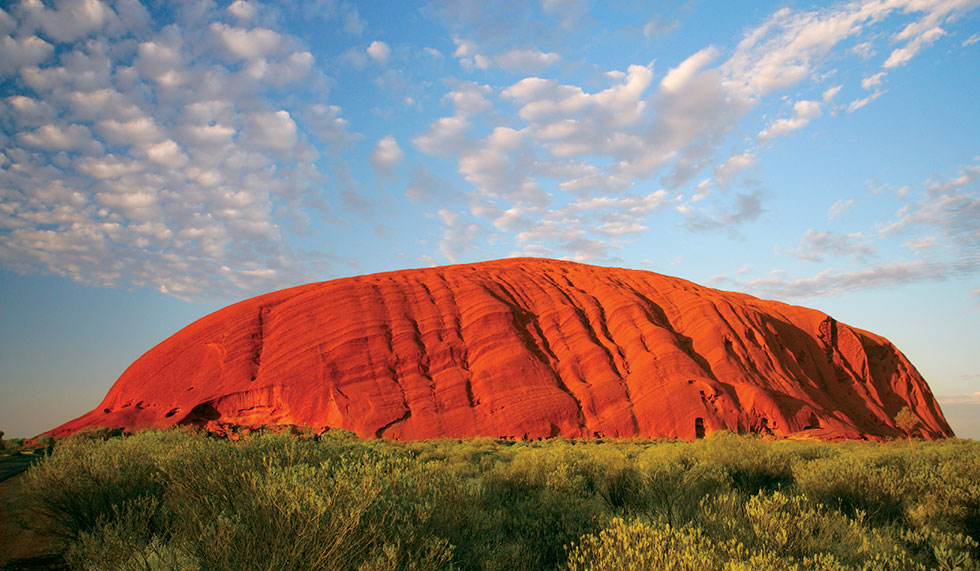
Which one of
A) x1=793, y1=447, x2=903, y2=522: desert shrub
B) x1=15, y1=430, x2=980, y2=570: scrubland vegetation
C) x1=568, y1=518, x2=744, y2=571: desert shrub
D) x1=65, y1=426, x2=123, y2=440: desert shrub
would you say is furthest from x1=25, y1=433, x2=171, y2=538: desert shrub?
x1=65, y1=426, x2=123, y2=440: desert shrub

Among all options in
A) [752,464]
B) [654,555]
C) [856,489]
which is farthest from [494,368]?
[654,555]

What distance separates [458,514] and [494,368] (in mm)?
26181

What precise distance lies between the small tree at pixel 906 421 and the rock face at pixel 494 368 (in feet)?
2.56

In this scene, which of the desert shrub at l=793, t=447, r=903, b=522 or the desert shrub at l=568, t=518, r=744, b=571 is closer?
the desert shrub at l=568, t=518, r=744, b=571

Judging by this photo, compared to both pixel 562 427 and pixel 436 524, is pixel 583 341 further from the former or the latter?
pixel 436 524

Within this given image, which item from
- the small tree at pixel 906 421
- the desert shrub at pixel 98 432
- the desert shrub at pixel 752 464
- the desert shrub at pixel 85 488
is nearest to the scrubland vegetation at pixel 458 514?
the desert shrub at pixel 85 488

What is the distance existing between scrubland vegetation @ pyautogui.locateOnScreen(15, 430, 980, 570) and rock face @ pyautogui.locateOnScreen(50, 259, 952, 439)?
19.8 meters

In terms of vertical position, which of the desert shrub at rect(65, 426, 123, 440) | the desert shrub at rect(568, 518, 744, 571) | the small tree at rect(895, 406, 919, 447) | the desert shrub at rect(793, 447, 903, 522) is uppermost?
the desert shrub at rect(65, 426, 123, 440)

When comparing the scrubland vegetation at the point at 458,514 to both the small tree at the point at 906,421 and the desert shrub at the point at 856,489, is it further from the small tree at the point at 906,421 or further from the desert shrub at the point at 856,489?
the small tree at the point at 906,421

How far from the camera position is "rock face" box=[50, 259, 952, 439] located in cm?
2864

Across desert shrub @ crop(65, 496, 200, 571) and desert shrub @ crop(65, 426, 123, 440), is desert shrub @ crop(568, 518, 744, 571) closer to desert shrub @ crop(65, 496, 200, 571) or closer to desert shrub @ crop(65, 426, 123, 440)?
desert shrub @ crop(65, 496, 200, 571)

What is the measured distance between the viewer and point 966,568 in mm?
4945

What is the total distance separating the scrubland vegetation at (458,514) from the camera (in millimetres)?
4328

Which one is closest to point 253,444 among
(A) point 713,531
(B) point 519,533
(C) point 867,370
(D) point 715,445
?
(B) point 519,533
